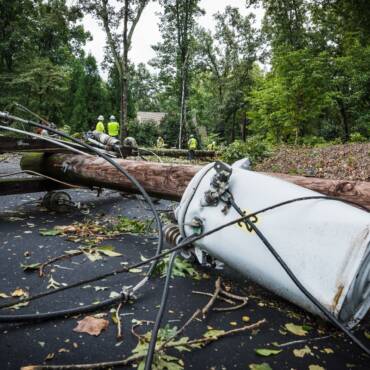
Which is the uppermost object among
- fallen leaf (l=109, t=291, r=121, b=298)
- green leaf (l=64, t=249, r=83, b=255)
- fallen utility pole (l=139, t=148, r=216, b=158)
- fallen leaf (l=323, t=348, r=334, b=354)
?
fallen utility pole (l=139, t=148, r=216, b=158)

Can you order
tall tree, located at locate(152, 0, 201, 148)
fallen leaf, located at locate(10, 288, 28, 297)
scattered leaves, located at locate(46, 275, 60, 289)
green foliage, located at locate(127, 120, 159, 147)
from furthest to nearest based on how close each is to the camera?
1. green foliage, located at locate(127, 120, 159, 147)
2. tall tree, located at locate(152, 0, 201, 148)
3. scattered leaves, located at locate(46, 275, 60, 289)
4. fallen leaf, located at locate(10, 288, 28, 297)

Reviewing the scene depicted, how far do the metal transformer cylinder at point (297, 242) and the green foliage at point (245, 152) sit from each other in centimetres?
893

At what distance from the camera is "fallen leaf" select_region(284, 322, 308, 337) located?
67.1 inches

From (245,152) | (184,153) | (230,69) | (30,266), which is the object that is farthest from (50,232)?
(230,69)

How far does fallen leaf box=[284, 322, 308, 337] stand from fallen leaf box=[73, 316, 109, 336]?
939 mm

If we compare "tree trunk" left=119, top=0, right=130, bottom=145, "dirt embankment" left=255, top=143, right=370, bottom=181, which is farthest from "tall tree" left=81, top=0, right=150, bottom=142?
"dirt embankment" left=255, top=143, right=370, bottom=181

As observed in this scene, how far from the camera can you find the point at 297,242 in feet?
5.19

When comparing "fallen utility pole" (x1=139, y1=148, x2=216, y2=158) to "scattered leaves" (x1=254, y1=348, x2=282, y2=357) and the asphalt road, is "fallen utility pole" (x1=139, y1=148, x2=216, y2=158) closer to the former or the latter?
the asphalt road

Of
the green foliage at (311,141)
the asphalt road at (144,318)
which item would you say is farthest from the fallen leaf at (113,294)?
the green foliage at (311,141)

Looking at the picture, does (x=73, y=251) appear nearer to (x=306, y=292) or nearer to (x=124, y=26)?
(x=306, y=292)

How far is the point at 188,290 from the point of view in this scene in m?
2.14

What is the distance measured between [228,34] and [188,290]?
29937 mm

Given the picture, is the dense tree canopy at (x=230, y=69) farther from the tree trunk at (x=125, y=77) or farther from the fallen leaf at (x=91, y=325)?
the fallen leaf at (x=91, y=325)

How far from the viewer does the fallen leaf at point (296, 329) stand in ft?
5.59
